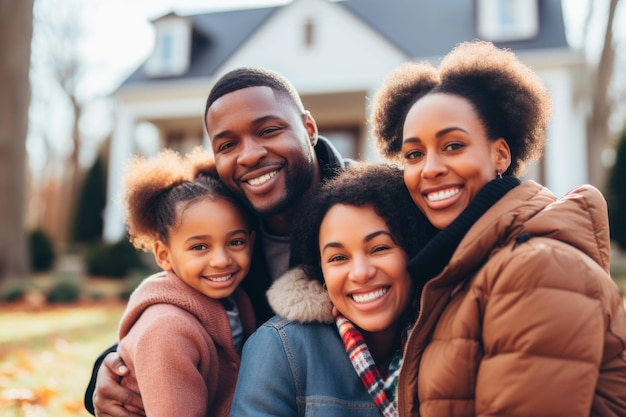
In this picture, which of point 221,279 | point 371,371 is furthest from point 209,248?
point 371,371

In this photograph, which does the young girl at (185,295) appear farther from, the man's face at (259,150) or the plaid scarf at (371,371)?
the plaid scarf at (371,371)

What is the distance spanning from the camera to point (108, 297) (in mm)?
11555

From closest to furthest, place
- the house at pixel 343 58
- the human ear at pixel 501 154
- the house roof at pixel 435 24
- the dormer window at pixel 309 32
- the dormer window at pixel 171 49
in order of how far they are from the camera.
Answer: the human ear at pixel 501 154 < the house at pixel 343 58 < the house roof at pixel 435 24 < the dormer window at pixel 309 32 < the dormer window at pixel 171 49

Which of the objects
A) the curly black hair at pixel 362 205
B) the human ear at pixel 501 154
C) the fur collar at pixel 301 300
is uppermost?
the human ear at pixel 501 154

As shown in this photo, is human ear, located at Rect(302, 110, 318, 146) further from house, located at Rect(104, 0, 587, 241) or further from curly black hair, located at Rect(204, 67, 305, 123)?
house, located at Rect(104, 0, 587, 241)

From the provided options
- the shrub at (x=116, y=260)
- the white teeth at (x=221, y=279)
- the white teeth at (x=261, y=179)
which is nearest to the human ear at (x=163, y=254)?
the white teeth at (x=221, y=279)

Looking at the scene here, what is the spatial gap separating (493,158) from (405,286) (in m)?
0.63

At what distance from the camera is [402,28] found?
52.9ft

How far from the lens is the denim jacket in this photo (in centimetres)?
227

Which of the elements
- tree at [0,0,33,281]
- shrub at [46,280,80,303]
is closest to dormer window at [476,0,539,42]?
tree at [0,0,33,281]

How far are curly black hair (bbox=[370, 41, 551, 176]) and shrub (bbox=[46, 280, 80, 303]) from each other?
395 inches

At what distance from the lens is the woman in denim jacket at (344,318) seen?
90.5 inches

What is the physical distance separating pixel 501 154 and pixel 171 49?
53.7 ft

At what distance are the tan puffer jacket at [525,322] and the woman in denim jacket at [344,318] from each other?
279 mm
